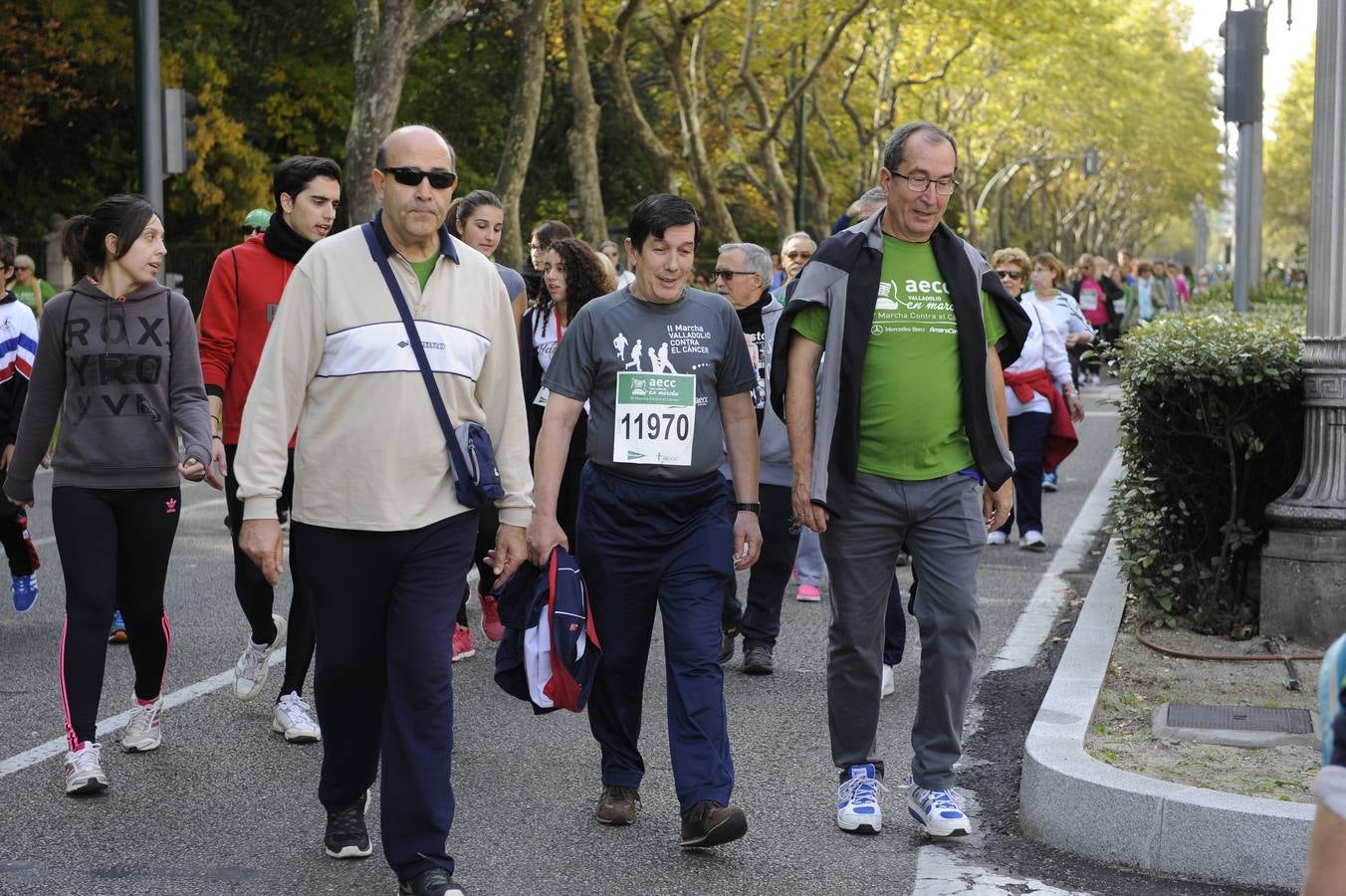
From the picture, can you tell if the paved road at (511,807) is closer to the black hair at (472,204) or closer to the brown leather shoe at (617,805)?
the brown leather shoe at (617,805)

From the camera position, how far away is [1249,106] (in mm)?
15484

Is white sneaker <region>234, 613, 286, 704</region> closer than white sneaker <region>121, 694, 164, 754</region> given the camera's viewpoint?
No

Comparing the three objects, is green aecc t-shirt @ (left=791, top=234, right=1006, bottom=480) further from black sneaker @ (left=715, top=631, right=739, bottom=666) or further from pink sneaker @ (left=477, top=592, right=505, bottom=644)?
pink sneaker @ (left=477, top=592, right=505, bottom=644)

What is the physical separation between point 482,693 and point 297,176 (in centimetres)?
214

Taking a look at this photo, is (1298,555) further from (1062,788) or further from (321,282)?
(321,282)

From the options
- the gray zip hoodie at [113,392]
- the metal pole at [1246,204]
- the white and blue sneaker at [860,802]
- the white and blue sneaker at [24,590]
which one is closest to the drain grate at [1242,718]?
the white and blue sneaker at [860,802]

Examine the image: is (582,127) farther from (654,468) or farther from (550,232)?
(654,468)

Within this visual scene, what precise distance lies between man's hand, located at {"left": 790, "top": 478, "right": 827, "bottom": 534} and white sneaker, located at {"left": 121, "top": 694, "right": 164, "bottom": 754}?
228cm

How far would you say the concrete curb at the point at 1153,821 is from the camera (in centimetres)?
454

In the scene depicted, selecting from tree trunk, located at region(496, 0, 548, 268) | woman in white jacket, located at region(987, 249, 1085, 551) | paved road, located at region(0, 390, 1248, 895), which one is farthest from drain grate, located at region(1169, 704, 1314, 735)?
tree trunk, located at region(496, 0, 548, 268)

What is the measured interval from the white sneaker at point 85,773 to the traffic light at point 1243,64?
12734 mm

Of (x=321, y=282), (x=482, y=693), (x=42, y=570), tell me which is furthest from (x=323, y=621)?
(x=42, y=570)

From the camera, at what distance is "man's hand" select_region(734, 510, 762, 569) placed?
5.10m

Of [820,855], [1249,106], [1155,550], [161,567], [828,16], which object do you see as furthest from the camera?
[828,16]
